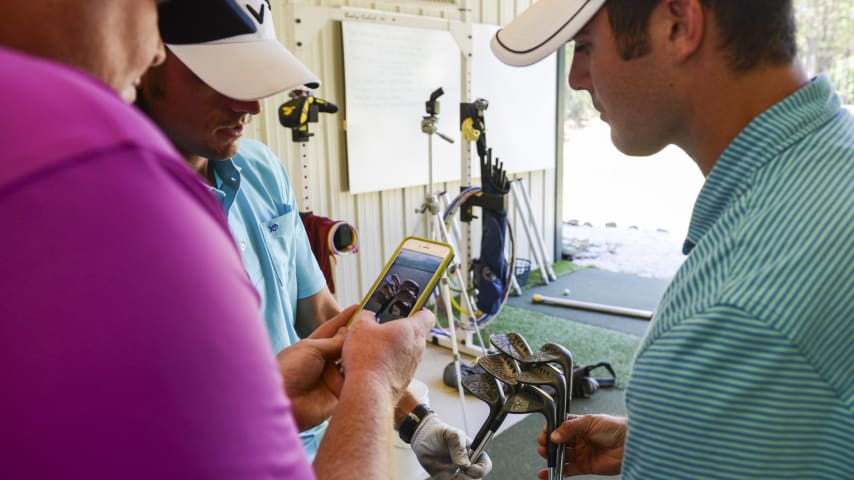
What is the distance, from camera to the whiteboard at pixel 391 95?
3.92m

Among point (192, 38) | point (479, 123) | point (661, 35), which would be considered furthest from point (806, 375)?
point (479, 123)

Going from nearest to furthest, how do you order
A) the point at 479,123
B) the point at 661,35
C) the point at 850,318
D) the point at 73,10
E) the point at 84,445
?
the point at 84,445 → the point at 73,10 → the point at 850,318 → the point at 661,35 → the point at 479,123

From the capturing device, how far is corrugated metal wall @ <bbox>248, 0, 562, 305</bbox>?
11.8 feet

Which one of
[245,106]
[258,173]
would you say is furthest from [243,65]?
[258,173]

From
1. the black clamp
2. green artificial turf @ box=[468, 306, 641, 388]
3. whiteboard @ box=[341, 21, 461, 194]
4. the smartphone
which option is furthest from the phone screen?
whiteboard @ box=[341, 21, 461, 194]

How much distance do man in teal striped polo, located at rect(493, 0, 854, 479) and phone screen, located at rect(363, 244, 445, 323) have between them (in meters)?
0.46

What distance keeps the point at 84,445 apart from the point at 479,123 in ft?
11.2

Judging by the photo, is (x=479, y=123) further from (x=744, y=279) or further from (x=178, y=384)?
(x=178, y=384)

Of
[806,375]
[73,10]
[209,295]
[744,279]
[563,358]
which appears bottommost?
[563,358]

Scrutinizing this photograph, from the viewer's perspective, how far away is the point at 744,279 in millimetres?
748

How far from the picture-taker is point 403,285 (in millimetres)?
1248

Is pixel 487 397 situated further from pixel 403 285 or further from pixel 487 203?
pixel 487 203

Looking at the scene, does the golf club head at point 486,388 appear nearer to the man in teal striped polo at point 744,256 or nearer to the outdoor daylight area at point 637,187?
the man in teal striped polo at point 744,256

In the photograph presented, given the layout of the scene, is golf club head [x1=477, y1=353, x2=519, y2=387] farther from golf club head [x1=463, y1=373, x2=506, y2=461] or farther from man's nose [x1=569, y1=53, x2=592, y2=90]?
man's nose [x1=569, y1=53, x2=592, y2=90]
